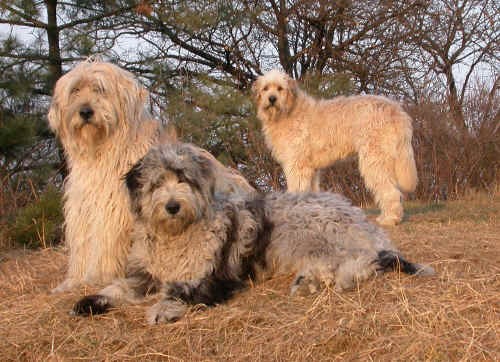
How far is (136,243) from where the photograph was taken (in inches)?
172

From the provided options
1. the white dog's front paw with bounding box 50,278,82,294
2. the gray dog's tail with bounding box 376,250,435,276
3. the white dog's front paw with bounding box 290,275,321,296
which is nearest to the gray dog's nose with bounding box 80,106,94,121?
the white dog's front paw with bounding box 50,278,82,294

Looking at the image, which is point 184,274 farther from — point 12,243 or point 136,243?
point 12,243

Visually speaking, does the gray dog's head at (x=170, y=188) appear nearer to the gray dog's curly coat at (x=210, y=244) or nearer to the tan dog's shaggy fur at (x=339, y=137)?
the gray dog's curly coat at (x=210, y=244)

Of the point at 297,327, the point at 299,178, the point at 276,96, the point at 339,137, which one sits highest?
the point at 276,96

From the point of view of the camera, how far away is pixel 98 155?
4.73 metres

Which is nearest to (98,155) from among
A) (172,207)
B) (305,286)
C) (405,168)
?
(172,207)

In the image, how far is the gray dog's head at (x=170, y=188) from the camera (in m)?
3.97

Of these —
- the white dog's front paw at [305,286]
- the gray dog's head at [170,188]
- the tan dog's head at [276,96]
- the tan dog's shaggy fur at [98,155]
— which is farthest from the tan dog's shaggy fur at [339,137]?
the gray dog's head at [170,188]

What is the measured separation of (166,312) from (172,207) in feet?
2.19

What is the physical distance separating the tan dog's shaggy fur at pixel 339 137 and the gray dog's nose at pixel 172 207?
199 inches

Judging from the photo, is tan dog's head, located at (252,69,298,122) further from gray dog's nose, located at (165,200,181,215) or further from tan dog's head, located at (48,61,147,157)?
gray dog's nose, located at (165,200,181,215)

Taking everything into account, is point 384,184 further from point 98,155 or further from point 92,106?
point 92,106

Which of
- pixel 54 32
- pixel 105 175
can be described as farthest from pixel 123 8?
pixel 105 175

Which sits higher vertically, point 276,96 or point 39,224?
point 276,96
